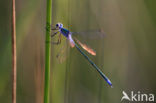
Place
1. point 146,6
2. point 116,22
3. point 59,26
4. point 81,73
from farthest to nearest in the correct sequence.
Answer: point 116,22
point 81,73
point 146,6
point 59,26

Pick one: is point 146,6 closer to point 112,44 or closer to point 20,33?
point 112,44

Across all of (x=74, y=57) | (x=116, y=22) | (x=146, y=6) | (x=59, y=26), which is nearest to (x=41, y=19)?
(x=74, y=57)

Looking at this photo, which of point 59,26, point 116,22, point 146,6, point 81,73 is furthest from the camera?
point 116,22

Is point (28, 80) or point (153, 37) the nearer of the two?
point (28, 80)

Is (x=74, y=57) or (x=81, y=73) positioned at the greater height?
(x=74, y=57)

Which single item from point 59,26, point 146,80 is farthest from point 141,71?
point 59,26

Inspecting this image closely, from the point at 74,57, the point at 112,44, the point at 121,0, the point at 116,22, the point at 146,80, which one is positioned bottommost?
the point at 146,80

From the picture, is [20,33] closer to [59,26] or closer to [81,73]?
[59,26]
